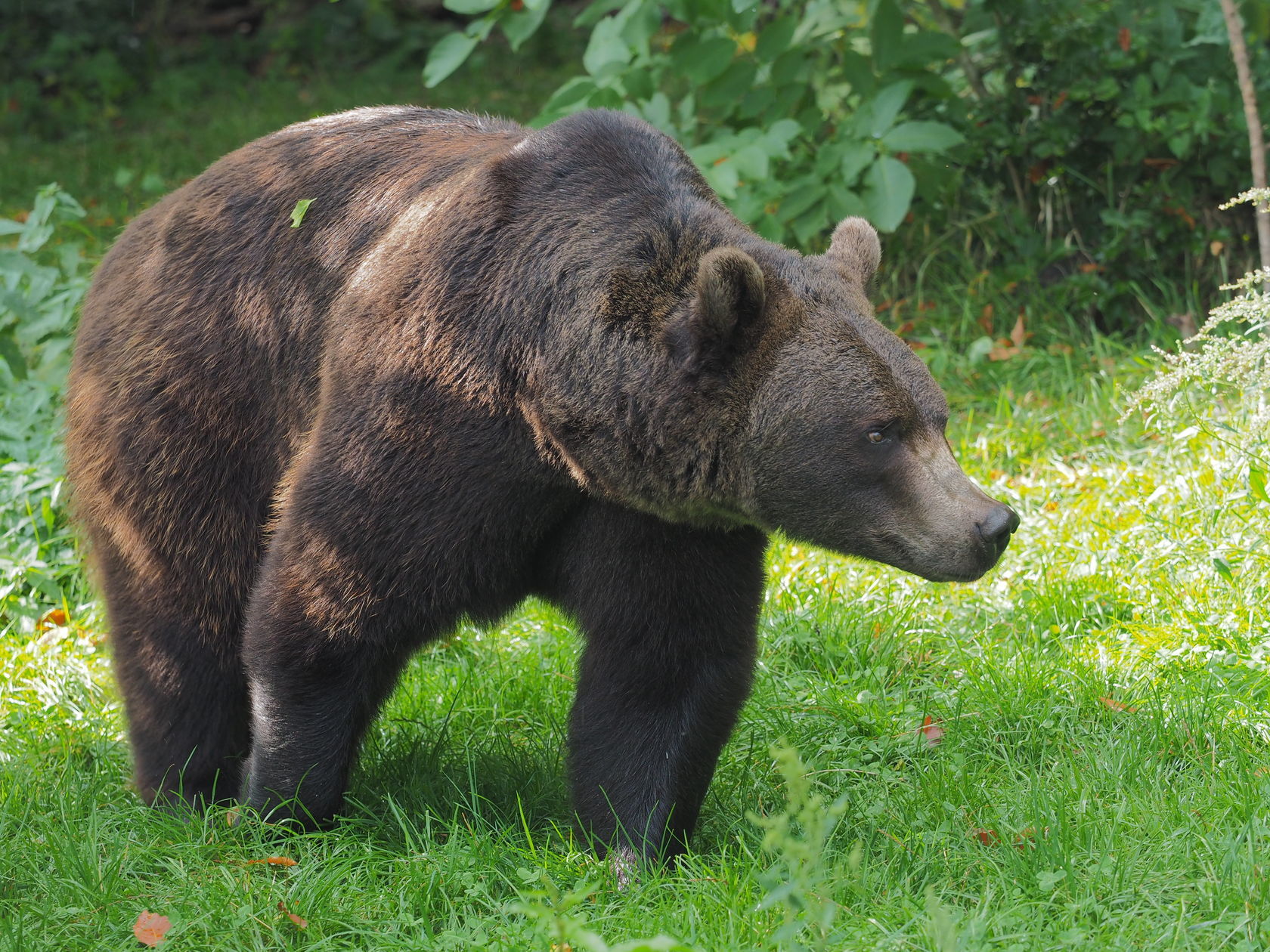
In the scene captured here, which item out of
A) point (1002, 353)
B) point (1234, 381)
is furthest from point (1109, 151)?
point (1234, 381)

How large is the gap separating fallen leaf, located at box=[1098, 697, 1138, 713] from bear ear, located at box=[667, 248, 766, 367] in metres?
1.86

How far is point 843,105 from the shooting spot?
25.1 feet

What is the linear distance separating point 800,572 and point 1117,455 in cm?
160

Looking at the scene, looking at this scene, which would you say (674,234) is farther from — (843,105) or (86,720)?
(843,105)

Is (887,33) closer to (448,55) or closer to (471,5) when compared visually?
(471,5)

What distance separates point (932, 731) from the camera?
14.3 ft

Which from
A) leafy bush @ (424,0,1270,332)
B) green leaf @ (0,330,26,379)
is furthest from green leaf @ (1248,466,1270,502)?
green leaf @ (0,330,26,379)

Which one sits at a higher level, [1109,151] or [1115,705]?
[1109,151]

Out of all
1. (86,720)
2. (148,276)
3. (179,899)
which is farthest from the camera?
(86,720)

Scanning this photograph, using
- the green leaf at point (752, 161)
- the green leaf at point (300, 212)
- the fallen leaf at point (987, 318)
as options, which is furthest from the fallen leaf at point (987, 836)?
the fallen leaf at point (987, 318)

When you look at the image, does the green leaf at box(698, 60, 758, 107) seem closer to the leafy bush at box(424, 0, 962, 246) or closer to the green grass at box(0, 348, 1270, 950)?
the leafy bush at box(424, 0, 962, 246)

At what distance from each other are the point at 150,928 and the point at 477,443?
1425 mm

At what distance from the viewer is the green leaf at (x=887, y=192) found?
6.18m

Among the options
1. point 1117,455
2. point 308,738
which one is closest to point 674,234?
point 308,738
